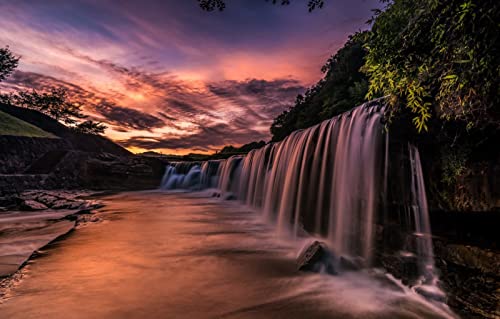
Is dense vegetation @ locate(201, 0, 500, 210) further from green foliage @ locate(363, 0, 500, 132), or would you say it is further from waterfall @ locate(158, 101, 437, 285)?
waterfall @ locate(158, 101, 437, 285)

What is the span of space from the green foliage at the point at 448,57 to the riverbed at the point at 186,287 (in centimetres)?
249

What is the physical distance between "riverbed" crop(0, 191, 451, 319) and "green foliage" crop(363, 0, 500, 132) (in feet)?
8.17

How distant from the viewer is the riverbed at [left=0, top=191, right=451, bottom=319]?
2.80 m

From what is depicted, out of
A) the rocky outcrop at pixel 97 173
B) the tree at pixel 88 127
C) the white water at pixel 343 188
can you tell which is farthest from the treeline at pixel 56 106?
the white water at pixel 343 188

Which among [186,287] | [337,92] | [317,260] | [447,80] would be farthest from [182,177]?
[447,80]

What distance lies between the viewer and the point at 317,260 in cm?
428

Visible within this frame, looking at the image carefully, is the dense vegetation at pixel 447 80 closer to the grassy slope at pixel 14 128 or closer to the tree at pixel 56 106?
the grassy slope at pixel 14 128

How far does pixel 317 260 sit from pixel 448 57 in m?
3.55

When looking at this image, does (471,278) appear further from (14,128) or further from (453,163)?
(14,128)

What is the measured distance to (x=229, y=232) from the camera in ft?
24.4

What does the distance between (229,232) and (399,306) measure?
16.7 feet

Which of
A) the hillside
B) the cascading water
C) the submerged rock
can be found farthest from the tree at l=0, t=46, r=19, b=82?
the submerged rock

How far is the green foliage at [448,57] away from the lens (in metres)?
2.63

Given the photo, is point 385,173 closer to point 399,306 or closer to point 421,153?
point 421,153
